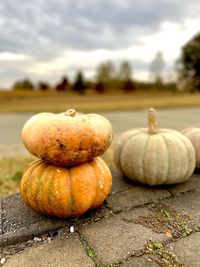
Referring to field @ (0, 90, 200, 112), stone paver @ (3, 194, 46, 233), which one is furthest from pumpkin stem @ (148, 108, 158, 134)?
field @ (0, 90, 200, 112)

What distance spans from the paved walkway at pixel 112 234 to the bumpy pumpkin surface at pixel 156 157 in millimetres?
197

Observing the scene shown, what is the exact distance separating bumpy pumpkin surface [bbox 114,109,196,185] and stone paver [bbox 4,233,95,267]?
108 centimetres

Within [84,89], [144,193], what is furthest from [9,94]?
[144,193]

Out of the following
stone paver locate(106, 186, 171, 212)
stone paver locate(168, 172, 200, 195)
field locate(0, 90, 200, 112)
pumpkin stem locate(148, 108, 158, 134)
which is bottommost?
field locate(0, 90, 200, 112)

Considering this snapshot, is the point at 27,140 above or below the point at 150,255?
above

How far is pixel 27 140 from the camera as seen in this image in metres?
2.38

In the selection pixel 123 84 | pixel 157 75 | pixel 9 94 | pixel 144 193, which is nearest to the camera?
pixel 144 193

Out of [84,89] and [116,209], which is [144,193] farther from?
[84,89]

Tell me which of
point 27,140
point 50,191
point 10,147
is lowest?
point 10,147

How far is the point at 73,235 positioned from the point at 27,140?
79 cm

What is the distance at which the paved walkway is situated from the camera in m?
1.96

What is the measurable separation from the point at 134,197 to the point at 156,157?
432mm

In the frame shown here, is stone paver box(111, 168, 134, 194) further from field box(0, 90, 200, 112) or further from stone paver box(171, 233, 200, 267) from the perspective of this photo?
field box(0, 90, 200, 112)

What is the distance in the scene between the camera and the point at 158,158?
115 inches
